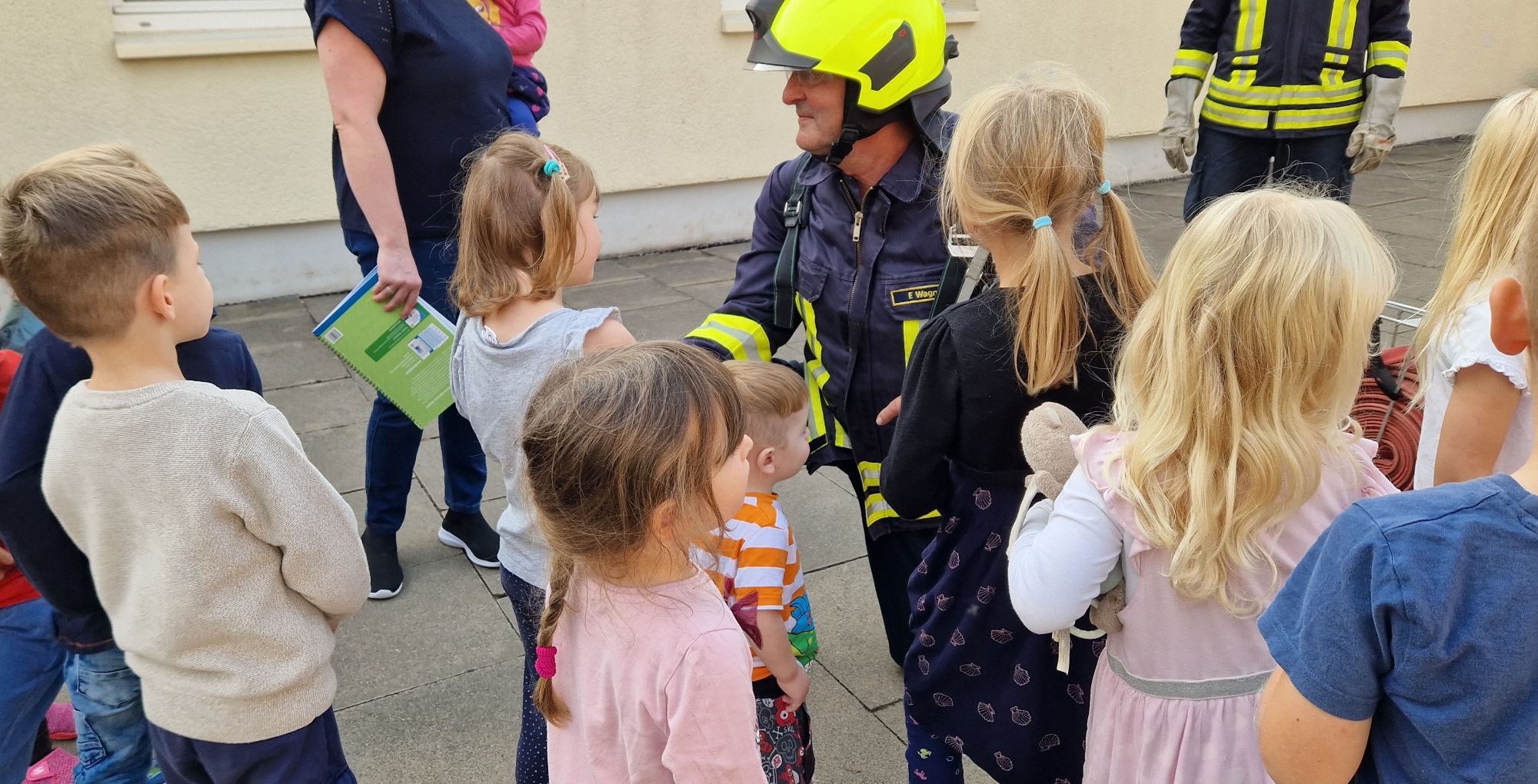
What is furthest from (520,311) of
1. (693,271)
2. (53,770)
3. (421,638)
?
(693,271)

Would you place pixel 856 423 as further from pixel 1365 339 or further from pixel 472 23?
pixel 472 23

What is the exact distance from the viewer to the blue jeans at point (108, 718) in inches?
81.1

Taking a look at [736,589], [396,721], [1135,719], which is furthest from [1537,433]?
[396,721]

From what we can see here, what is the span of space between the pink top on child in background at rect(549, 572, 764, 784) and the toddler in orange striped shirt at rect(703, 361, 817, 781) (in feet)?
1.66

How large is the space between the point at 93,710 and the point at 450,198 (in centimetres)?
159

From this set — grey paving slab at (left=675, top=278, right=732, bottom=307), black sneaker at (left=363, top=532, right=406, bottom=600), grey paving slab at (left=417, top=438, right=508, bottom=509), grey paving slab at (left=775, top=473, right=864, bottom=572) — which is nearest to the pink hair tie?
grey paving slab at (left=775, top=473, right=864, bottom=572)

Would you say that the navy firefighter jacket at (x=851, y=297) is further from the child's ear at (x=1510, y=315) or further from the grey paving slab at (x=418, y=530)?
the grey paving slab at (x=418, y=530)

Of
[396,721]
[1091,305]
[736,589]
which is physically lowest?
[396,721]

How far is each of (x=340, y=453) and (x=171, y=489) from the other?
9.42 ft

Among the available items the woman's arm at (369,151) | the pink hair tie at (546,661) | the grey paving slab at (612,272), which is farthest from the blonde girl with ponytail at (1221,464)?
the grey paving slab at (612,272)

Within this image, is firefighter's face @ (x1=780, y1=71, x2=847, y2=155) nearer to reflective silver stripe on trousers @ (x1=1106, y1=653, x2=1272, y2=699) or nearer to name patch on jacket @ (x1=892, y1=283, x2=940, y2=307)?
name patch on jacket @ (x1=892, y1=283, x2=940, y2=307)

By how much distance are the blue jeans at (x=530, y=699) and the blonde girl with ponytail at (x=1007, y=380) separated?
732 mm

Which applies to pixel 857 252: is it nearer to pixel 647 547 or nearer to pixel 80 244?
pixel 647 547

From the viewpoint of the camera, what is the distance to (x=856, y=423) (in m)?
2.48
